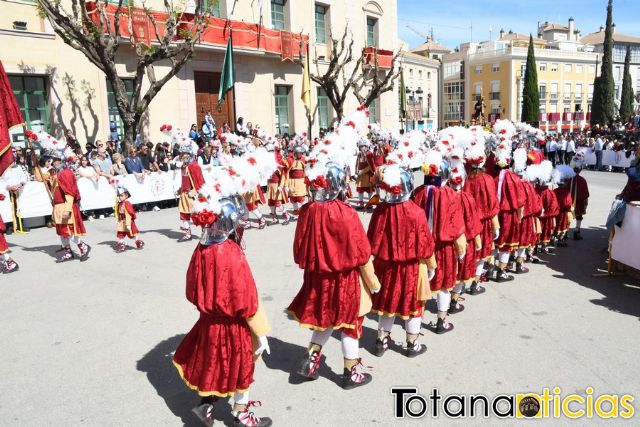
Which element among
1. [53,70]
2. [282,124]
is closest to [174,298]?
[53,70]

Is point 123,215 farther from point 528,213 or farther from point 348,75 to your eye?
point 348,75

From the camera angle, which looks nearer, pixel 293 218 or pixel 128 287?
pixel 128 287

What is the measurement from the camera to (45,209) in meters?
12.3

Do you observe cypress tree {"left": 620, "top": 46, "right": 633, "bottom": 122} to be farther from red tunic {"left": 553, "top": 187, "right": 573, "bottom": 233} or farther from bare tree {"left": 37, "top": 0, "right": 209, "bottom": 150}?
red tunic {"left": 553, "top": 187, "right": 573, "bottom": 233}

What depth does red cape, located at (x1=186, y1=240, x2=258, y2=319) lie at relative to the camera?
3430mm

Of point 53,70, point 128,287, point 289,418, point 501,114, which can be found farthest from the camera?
point 501,114

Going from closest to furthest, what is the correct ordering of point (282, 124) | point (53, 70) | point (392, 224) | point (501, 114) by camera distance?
point (392, 224) → point (53, 70) → point (282, 124) → point (501, 114)

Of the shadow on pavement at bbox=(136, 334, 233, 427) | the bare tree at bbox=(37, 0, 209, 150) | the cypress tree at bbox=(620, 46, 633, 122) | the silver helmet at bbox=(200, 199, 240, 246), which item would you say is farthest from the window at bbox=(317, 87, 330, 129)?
the cypress tree at bbox=(620, 46, 633, 122)

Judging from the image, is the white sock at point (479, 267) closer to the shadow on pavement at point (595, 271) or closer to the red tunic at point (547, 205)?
the shadow on pavement at point (595, 271)

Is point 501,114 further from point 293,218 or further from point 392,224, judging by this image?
point 392,224

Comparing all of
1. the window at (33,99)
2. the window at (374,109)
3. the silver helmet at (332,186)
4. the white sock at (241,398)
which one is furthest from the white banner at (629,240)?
the window at (374,109)

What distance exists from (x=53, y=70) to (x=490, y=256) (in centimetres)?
1639

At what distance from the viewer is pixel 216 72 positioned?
74.2 ft

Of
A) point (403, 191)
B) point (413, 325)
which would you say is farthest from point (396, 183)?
point (413, 325)
